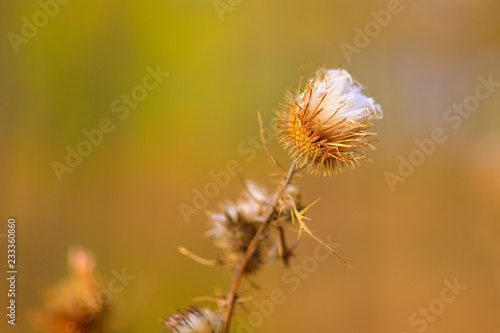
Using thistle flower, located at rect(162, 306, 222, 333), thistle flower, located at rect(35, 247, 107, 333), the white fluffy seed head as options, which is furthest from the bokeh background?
the white fluffy seed head

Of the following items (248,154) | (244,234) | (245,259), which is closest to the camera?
(245,259)

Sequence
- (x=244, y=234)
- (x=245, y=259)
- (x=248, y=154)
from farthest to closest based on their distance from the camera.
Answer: (x=248, y=154) → (x=244, y=234) → (x=245, y=259)

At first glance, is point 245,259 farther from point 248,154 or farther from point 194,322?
point 248,154

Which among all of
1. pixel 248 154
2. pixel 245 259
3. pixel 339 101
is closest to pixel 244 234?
pixel 245 259

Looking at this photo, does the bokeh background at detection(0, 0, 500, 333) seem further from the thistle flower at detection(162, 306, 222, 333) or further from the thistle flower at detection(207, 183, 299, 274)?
the thistle flower at detection(162, 306, 222, 333)

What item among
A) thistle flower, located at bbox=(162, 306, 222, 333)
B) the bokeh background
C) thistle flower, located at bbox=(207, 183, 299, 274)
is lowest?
thistle flower, located at bbox=(162, 306, 222, 333)

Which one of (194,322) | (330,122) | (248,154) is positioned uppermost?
(248,154)
